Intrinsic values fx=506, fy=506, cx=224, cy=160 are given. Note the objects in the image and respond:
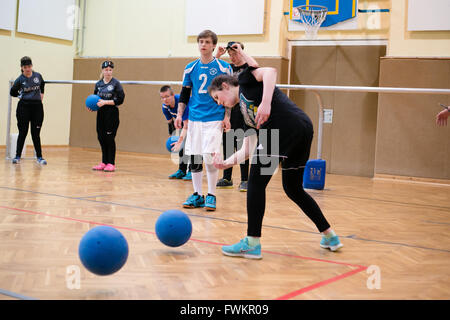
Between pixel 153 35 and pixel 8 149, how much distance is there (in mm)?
4692

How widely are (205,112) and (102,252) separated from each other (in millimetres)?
2604

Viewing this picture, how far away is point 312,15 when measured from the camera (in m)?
10.1

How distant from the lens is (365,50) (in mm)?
10164

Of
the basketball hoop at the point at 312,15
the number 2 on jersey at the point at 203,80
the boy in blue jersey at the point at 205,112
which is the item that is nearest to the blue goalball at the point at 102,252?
the boy in blue jersey at the point at 205,112

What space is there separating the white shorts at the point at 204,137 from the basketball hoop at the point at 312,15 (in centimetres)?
578

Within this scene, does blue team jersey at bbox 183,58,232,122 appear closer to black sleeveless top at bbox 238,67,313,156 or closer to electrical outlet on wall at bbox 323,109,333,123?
black sleeveless top at bbox 238,67,313,156

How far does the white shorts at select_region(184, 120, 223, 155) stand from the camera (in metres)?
4.91

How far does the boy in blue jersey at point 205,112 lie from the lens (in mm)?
4910

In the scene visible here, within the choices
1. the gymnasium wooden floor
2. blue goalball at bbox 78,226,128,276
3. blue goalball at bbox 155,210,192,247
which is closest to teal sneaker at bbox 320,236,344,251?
the gymnasium wooden floor

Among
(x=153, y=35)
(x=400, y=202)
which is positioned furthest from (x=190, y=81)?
(x=153, y=35)

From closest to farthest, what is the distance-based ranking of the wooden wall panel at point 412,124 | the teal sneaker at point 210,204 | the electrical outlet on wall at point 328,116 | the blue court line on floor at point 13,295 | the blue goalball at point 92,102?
the blue court line on floor at point 13,295 < the teal sneaker at point 210,204 < the blue goalball at point 92,102 < the wooden wall panel at point 412,124 < the electrical outlet on wall at point 328,116

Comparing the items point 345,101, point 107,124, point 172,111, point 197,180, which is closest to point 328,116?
point 345,101

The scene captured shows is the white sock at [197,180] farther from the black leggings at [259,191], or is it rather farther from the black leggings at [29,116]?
the black leggings at [29,116]

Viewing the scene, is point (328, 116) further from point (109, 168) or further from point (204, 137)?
point (204, 137)
